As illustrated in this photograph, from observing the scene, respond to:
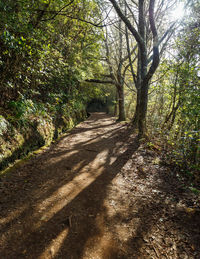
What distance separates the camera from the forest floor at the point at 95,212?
6.69ft

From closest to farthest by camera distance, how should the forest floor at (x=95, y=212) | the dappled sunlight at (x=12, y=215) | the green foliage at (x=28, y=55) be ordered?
the forest floor at (x=95, y=212)
the dappled sunlight at (x=12, y=215)
the green foliage at (x=28, y=55)

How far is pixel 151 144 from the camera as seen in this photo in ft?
19.2

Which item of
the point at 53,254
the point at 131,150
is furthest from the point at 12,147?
the point at 131,150

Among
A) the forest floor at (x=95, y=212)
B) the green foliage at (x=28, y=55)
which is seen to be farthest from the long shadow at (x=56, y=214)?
the green foliage at (x=28, y=55)

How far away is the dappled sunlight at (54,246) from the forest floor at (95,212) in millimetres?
12

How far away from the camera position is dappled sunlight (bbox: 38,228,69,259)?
1910 millimetres

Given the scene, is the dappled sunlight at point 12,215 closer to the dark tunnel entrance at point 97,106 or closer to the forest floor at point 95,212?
the forest floor at point 95,212

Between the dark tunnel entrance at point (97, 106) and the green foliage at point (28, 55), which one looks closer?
the green foliage at point (28, 55)

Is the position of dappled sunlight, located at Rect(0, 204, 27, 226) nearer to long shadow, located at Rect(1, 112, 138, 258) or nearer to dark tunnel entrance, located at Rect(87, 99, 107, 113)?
long shadow, located at Rect(1, 112, 138, 258)

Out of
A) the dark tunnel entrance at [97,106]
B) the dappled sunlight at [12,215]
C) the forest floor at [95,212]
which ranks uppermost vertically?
the dark tunnel entrance at [97,106]

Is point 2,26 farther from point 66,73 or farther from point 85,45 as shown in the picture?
point 85,45

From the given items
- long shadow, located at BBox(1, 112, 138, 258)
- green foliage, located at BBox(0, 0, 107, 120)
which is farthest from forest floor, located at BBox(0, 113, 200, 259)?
green foliage, located at BBox(0, 0, 107, 120)

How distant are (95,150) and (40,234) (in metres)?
3.95

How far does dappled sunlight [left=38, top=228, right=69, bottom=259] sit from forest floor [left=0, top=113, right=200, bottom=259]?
0.01 metres
